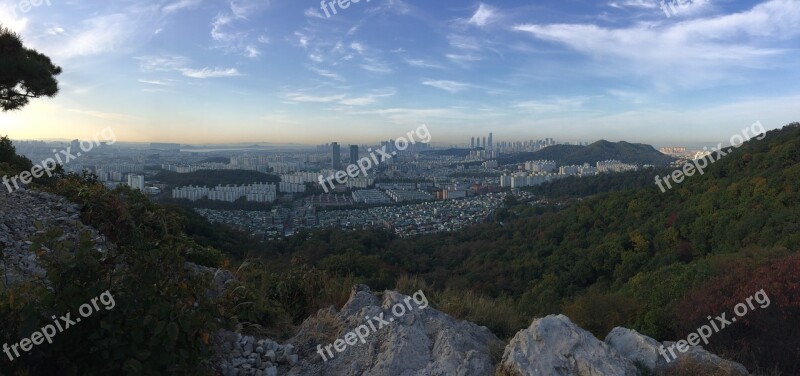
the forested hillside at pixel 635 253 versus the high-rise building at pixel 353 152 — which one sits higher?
the high-rise building at pixel 353 152

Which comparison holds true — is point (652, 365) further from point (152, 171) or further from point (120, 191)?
point (152, 171)

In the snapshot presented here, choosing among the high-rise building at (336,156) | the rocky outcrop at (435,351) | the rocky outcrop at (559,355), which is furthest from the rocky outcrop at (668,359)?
the high-rise building at (336,156)

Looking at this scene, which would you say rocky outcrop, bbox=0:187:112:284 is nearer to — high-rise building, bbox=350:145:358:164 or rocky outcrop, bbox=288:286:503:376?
rocky outcrop, bbox=288:286:503:376

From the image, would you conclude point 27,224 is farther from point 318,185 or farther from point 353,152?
point 353,152

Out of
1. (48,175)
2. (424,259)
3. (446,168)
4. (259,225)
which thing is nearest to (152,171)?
(259,225)

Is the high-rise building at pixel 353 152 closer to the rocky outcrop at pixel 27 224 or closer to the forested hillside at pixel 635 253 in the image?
the forested hillside at pixel 635 253

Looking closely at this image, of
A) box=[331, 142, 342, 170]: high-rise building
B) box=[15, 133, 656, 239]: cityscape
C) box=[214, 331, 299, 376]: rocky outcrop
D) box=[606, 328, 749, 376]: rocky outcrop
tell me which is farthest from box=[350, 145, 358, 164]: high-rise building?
box=[606, 328, 749, 376]: rocky outcrop
